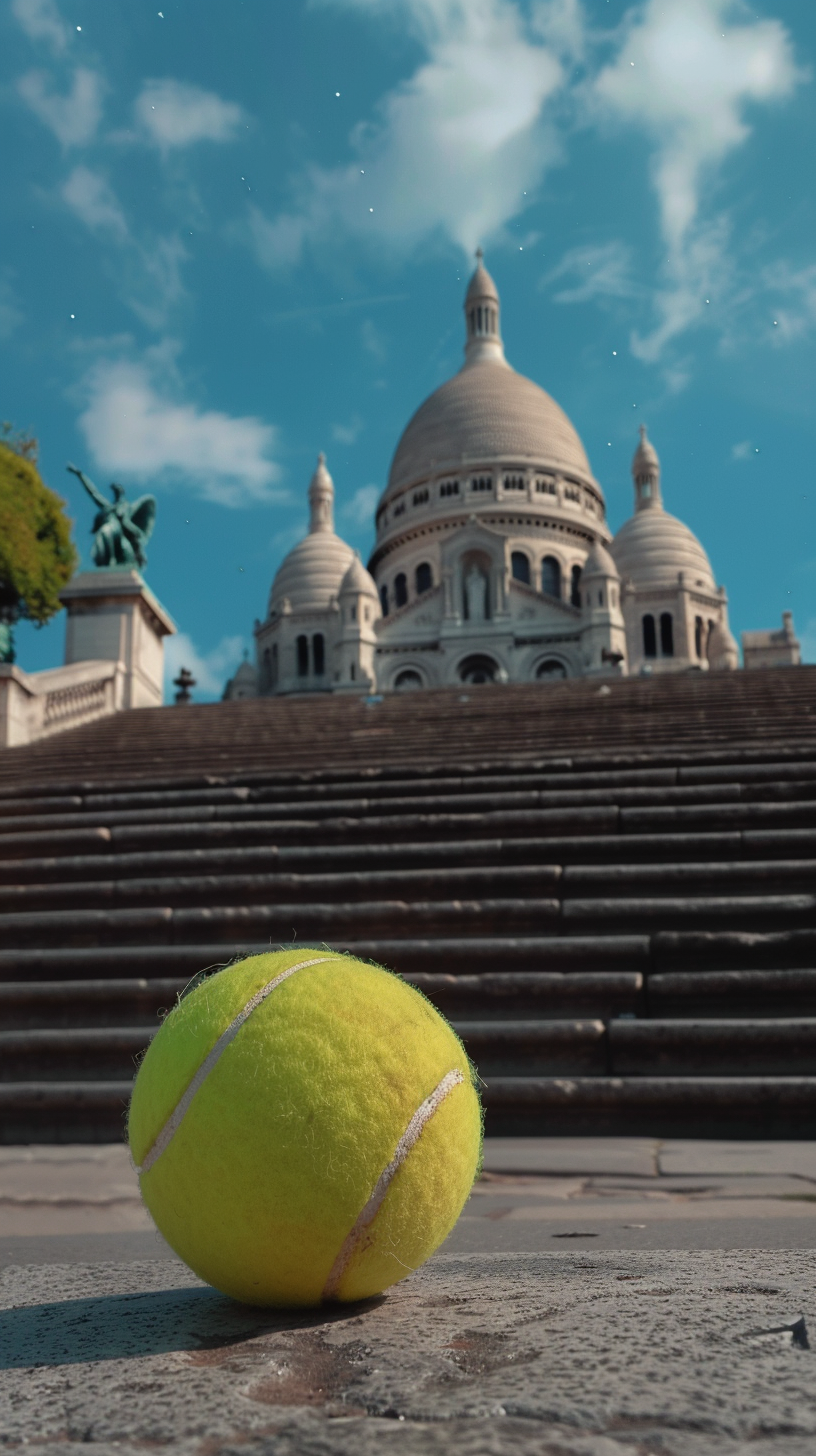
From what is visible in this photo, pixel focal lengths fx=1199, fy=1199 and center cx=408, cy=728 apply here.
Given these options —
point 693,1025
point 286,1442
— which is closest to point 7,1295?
point 286,1442

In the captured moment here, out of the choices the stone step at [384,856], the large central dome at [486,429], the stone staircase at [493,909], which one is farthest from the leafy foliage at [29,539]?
the large central dome at [486,429]

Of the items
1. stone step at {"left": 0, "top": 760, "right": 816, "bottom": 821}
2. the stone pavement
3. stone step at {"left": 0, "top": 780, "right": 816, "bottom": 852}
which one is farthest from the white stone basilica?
the stone pavement

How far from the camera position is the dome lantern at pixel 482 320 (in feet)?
287

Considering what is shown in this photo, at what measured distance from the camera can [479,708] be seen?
1255cm

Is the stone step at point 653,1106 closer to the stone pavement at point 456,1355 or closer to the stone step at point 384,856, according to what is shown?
the stone pavement at point 456,1355

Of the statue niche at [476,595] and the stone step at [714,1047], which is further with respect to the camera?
the statue niche at [476,595]

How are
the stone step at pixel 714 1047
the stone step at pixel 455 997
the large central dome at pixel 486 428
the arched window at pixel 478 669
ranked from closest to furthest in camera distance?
1. the stone step at pixel 714 1047
2. the stone step at pixel 455 997
3. the arched window at pixel 478 669
4. the large central dome at pixel 486 428

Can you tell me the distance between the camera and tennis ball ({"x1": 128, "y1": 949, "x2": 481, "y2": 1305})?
6.48ft

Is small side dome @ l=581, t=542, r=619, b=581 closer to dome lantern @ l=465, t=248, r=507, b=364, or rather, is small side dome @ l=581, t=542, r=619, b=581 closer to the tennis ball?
dome lantern @ l=465, t=248, r=507, b=364

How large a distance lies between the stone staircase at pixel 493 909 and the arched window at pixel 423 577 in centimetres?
6445

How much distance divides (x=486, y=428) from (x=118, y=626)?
212 ft

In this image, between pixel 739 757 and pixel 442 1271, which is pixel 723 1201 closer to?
pixel 442 1271

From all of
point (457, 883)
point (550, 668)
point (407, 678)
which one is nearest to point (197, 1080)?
point (457, 883)

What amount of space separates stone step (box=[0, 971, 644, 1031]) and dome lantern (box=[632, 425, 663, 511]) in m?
74.6
